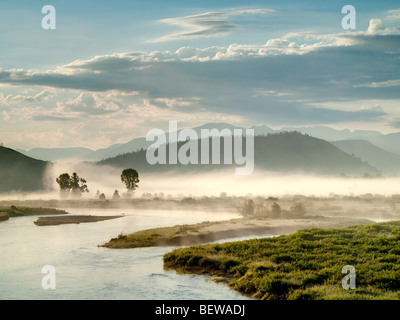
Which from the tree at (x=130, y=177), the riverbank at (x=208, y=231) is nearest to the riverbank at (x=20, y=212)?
the tree at (x=130, y=177)

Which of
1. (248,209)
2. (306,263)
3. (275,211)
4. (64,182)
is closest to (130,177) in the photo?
(64,182)

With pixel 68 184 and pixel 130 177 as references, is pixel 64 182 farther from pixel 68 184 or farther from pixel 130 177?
pixel 130 177

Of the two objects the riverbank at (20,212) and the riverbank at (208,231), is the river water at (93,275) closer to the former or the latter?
the riverbank at (208,231)

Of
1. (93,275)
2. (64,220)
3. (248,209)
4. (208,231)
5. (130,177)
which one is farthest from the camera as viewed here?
(130,177)

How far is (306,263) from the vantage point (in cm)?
4119

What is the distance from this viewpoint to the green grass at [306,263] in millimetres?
34750

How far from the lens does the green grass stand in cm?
3475

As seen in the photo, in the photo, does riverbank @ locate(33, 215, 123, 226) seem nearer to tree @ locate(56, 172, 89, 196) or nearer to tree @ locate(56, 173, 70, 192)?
tree @ locate(56, 172, 89, 196)

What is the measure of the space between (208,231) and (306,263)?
32735mm

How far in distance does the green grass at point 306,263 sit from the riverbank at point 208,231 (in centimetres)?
1387

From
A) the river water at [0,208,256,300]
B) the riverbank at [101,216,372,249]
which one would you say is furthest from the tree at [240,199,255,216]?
the river water at [0,208,256,300]
